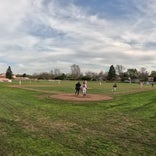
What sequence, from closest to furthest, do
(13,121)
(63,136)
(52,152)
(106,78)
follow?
(52,152) < (63,136) < (13,121) < (106,78)

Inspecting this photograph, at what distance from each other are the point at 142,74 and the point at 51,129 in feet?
490

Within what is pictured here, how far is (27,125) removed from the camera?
11.4 meters

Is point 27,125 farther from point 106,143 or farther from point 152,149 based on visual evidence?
point 152,149

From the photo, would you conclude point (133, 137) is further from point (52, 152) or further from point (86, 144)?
point (52, 152)

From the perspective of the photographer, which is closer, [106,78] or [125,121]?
[125,121]

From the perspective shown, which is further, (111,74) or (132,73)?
(132,73)

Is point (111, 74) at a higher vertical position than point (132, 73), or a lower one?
lower

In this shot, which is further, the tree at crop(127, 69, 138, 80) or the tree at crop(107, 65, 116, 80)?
the tree at crop(127, 69, 138, 80)

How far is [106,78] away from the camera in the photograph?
151500 millimetres

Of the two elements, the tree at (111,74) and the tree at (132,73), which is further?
the tree at (132,73)

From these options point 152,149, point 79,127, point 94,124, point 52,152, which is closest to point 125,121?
point 94,124

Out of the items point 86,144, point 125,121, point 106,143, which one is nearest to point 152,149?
point 106,143

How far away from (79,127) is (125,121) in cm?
301

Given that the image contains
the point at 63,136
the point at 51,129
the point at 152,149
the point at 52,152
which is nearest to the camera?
the point at 52,152
